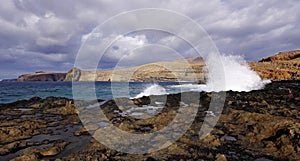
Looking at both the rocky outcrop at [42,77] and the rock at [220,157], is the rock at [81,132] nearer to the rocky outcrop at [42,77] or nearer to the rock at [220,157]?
the rock at [220,157]

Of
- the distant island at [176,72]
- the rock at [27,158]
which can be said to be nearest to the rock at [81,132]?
the rock at [27,158]

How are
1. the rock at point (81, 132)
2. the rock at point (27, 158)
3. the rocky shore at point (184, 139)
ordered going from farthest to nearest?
the rock at point (81, 132) < the rocky shore at point (184, 139) < the rock at point (27, 158)

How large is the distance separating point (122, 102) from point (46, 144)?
760 centimetres

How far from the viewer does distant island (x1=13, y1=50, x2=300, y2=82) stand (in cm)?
3454

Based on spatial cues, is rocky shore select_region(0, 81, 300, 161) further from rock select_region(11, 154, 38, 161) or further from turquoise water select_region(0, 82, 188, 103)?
turquoise water select_region(0, 82, 188, 103)

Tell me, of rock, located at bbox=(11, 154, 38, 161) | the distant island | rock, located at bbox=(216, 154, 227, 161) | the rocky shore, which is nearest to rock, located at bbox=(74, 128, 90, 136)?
the rocky shore

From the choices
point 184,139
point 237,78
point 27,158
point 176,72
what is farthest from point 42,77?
point 184,139

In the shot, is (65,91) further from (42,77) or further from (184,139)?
(42,77)

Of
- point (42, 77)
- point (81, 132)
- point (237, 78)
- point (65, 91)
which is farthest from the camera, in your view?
point (42, 77)

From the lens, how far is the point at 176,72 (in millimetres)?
90812

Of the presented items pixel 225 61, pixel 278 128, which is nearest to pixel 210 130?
pixel 278 128

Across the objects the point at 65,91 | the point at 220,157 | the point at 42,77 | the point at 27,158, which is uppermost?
the point at 42,77

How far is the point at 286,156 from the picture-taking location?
194 inches

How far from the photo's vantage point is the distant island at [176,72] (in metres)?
34.5
